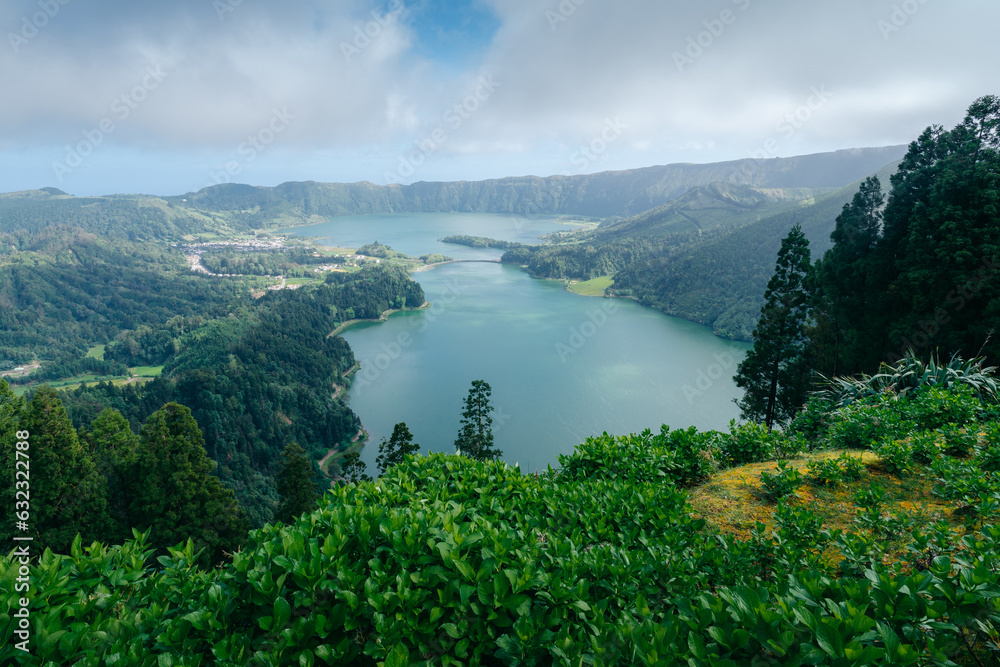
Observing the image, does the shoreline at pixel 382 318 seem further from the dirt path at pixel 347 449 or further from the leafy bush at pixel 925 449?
the leafy bush at pixel 925 449

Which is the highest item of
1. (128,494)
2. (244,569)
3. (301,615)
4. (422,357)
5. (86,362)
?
(244,569)

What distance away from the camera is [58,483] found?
1335 centimetres

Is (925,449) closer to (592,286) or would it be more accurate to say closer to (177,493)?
(177,493)

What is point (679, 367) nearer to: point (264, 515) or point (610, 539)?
point (264, 515)

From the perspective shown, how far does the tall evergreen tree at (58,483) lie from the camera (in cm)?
1297

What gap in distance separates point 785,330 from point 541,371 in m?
31.3

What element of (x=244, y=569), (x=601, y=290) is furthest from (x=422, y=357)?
(x=244, y=569)

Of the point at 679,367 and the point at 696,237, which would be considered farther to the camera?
Result: the point at 696,237

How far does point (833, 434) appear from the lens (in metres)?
6.18

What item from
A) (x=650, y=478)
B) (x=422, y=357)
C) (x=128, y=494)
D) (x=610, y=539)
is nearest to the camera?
(x=610, y=539)

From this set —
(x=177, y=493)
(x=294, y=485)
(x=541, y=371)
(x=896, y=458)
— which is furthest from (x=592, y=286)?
(x=896, y=458)

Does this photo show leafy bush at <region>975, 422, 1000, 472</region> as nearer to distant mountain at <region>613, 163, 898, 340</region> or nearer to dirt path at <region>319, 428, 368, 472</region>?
dirt path at <region>319, 428, 368, 472</region>

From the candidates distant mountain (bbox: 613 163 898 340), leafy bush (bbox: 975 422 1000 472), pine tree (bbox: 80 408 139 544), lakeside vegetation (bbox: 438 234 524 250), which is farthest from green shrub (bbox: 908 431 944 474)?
lakeside vegetation (bbox: 438 234 524 250)

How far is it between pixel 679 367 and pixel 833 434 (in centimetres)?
4402
